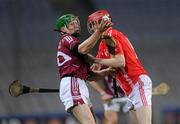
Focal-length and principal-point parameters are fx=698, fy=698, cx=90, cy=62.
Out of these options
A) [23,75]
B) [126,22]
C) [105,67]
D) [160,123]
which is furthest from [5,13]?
[105,67]

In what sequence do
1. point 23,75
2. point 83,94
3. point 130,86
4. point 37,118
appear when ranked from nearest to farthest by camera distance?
point 83,94, point 130,86, point 37,118, point 23,75

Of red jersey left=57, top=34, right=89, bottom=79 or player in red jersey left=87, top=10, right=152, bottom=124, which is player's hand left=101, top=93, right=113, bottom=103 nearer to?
player in red jersey left=87, top=10, right=152, bottom=124

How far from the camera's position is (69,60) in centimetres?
710

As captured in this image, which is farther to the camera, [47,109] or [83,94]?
[47,109]

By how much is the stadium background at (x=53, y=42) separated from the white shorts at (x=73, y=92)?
5.92 m

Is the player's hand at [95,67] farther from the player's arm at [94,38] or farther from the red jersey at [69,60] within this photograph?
the player's arm at [94,38]

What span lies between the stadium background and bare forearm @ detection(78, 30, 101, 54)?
240 inches

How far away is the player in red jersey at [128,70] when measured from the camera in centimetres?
741

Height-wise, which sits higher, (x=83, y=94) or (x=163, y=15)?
(x=163, y=15)

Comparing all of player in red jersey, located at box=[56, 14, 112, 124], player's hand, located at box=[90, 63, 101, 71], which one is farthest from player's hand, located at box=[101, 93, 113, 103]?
player in red jersey, located at box=[56, 14, 112, 124]

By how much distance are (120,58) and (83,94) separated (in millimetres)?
610

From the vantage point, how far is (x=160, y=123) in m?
12.1

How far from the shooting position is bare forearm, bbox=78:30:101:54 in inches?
271

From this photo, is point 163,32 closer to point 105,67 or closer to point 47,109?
point 47,109
